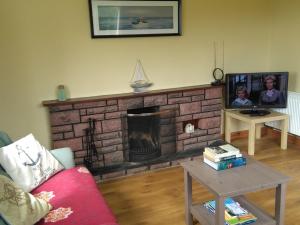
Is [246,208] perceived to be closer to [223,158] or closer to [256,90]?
[223,158]

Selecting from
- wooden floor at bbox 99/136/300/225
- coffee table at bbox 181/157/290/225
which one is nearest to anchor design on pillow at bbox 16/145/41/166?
wooden floor at bbox 99/136/300/225

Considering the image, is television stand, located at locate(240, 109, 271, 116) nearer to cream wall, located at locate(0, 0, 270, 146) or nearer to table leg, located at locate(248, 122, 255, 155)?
table leg, located at locate(248, 122, 255, 155)

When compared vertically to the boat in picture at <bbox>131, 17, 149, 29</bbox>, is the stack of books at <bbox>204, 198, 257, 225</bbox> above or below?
below

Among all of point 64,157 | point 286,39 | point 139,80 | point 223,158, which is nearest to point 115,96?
point 139,80

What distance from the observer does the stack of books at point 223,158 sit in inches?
81.3

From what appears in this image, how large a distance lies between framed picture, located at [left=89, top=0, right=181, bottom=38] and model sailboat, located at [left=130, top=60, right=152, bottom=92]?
0.36 meters

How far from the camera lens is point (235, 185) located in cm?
184

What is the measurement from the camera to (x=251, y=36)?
3902 millimetres

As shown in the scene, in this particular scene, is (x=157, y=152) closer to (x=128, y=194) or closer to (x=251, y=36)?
(x=128, y=194)

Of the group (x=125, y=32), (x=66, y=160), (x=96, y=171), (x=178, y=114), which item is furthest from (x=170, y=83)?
(x=66, y=160)

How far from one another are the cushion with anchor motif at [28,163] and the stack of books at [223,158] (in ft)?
3.73

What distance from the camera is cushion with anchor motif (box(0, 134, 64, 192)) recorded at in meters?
2.00

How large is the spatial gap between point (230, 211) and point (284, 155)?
1.83 metres

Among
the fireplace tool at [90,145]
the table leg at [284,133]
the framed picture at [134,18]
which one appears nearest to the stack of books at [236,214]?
the fireplace tool at [90,145]
